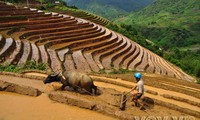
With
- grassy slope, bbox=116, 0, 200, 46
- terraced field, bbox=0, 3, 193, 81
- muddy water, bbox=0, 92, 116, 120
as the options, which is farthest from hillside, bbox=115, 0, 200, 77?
muddy water, bbox=0, 92, 116, 120

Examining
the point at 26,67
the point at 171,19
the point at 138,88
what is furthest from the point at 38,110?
the point at 171,19

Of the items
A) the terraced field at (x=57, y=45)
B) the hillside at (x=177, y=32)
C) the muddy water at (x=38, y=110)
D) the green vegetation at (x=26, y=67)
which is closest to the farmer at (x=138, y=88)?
the muddy water at (x=38, y=110)

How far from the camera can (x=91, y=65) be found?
19.9 m

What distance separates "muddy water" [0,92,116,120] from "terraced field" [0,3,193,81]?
6.67 meters

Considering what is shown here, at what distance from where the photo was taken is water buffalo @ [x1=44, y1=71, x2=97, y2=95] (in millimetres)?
9094

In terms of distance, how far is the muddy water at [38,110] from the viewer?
779 centimetres

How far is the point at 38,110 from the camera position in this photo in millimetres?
8242

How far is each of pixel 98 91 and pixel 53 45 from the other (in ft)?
48.1

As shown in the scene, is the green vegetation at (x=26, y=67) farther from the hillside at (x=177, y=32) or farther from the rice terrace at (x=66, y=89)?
the hillside at (x=177, y=32)

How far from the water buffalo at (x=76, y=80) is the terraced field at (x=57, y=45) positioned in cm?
652

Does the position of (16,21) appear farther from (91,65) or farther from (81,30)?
(91,65)

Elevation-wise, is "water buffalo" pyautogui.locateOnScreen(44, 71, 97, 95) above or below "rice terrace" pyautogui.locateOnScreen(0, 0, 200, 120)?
above

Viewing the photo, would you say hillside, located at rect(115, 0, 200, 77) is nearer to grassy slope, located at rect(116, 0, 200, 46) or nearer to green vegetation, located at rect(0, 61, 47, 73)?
grassy slope, located at rect(116, 0, 200, 46)

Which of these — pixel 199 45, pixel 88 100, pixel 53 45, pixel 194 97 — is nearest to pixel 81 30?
pixel 53 45
